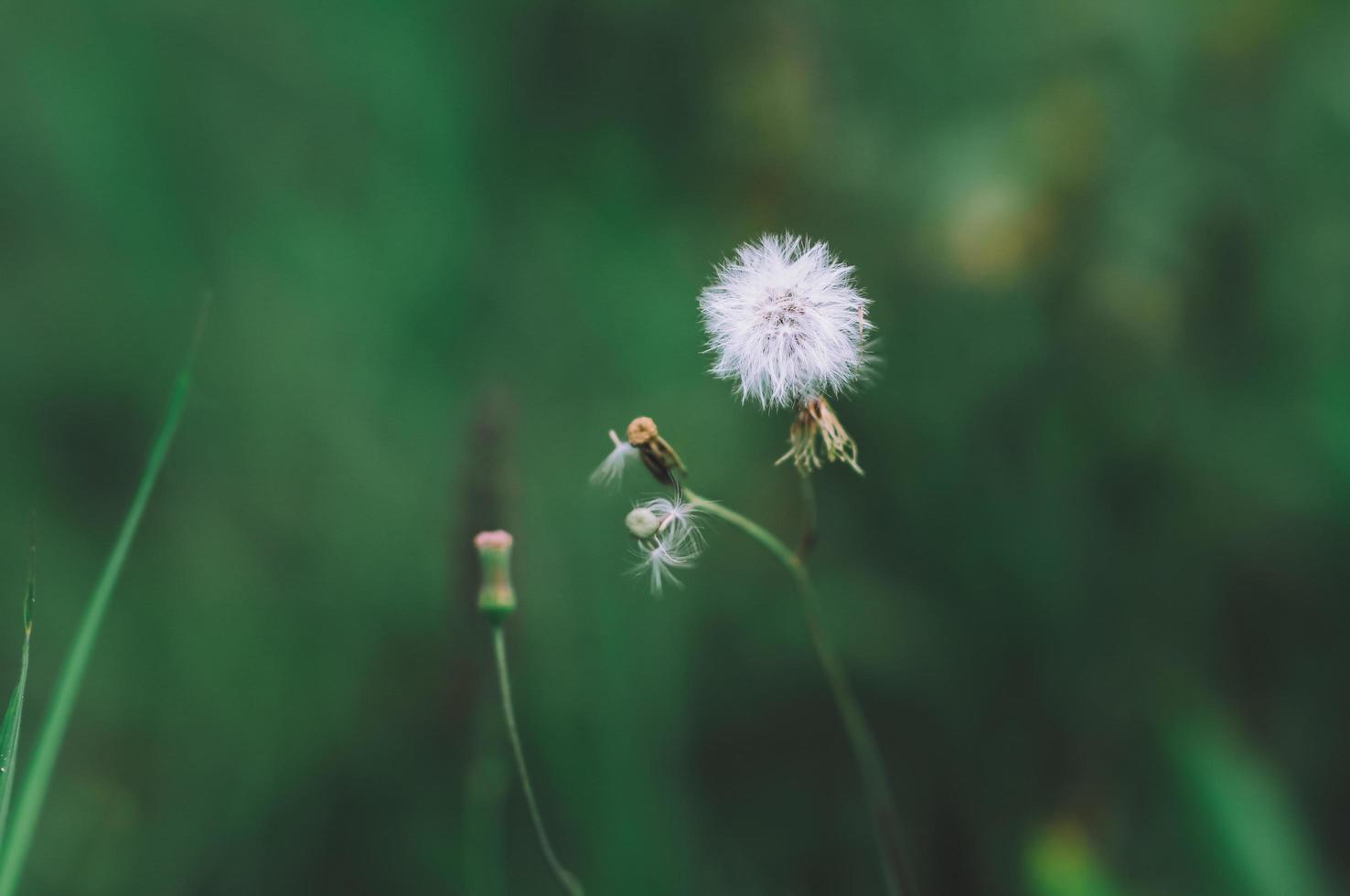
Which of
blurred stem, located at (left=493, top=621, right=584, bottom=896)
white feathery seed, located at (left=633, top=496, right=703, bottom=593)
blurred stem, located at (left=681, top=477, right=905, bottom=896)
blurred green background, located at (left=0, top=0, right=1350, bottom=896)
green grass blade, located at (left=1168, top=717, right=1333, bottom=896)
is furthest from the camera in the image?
blurred green background, located at (left=0, top=0, right=1350, bottom=896)

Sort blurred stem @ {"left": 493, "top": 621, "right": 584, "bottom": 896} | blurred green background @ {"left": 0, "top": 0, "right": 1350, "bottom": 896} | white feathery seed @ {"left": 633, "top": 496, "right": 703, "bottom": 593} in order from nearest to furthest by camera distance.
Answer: blurred stem @ {"left": 493, "top": 621, "right": 584, "bottom": 896}
white feathery seed @ {"left": 633, "top": 496, "right": 703, "bottom": 593}
blurred green background @ {"left": 0, "top": 0, "right": 1350, "bottom": 896}

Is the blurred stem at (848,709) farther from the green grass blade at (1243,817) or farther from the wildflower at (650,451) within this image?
the green grass blade at (1243,817)

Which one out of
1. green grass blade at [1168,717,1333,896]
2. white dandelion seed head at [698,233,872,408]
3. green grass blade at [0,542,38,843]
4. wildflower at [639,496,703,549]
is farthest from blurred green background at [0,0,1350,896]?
green grass blade at [0,542,38,843]

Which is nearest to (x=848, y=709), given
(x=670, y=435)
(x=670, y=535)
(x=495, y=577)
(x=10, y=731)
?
(x=670, y=535)

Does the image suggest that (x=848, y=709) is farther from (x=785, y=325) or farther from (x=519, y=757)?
(x=785, y=325)

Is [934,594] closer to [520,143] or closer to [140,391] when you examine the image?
[520,143]

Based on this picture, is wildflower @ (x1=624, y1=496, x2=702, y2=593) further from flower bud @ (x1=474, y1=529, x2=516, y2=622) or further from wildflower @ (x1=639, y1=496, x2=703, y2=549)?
flower bud @ (x1=474, y1=529, x2=516, y2=622)

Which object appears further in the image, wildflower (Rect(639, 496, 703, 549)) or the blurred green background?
the blurred green background

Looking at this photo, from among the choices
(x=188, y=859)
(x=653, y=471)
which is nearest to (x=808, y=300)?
(x=653, y=471)

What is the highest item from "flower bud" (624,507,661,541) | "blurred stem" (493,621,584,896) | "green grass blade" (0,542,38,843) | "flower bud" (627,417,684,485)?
"flower bud" (627,417,684,485)
